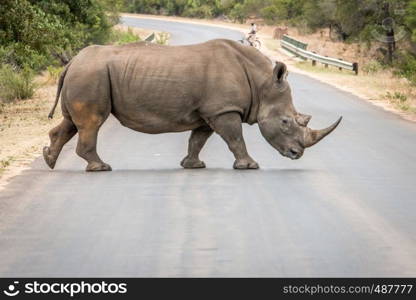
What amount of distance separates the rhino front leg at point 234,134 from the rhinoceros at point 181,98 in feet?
0.04

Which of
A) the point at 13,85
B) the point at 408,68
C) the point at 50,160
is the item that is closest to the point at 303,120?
the point at 50,160

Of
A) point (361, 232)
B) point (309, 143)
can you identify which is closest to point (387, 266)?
point (361, 232)

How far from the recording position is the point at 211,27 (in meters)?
71.6

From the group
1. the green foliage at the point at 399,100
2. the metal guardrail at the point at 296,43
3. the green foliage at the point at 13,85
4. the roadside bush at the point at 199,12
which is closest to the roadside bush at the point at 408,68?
the green foliage at the point at 399,100

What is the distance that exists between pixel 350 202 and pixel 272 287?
13.3 ft

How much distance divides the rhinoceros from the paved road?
490 millimetres

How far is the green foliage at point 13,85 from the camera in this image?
2688 centimetres

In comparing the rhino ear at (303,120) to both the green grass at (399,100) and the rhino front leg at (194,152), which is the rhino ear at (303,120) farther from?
the green grass at (399,100)

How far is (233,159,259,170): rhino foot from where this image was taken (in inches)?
555

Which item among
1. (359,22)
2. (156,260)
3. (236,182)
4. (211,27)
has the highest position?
(156,260)

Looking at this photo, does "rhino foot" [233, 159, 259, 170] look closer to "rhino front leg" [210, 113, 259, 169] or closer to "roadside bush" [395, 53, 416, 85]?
"rhino front leg" [210, 113, 259, 169]

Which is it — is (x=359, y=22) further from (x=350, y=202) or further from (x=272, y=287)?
(x=272, y=287)

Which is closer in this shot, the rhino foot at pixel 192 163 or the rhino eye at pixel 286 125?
the rhino eye at pixel 286 125

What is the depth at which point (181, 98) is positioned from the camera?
14.0m
